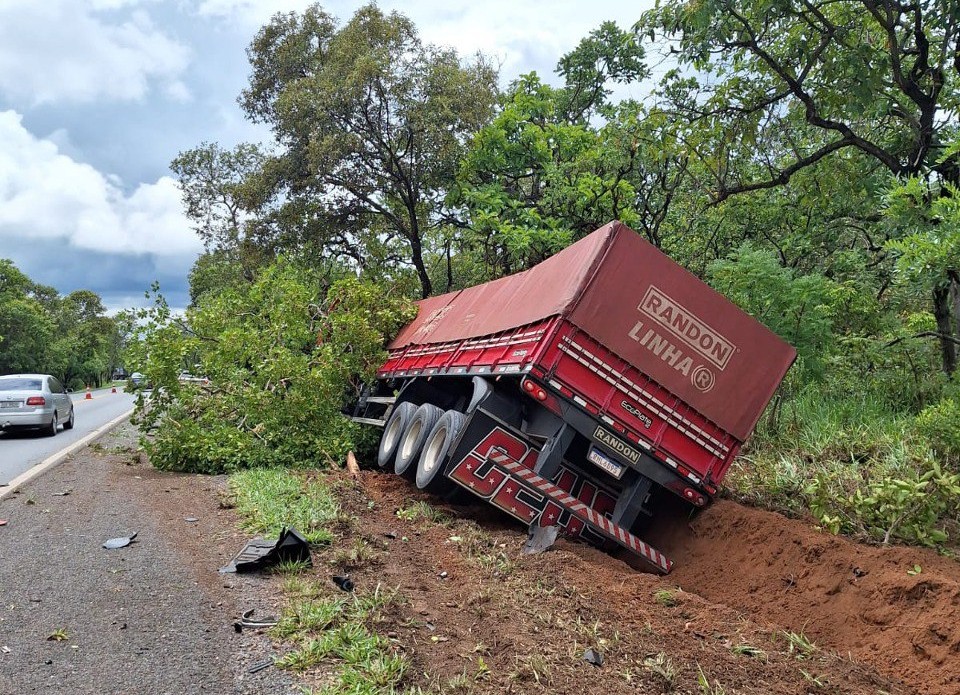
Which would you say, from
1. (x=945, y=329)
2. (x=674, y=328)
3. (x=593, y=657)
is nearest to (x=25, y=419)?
(x=674, y=328)

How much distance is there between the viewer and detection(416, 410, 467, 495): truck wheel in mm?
8258

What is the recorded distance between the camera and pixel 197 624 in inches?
180

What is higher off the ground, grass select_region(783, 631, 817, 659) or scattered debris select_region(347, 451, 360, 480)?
grass select_region(783, 631, 817, 659)

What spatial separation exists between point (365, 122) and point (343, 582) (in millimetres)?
15311

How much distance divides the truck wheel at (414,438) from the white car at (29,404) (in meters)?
9.82

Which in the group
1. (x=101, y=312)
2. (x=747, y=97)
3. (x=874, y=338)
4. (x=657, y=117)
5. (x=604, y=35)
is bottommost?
(x=101, y=312)

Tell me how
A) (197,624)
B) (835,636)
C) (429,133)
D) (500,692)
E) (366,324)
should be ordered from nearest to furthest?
1. (500,692)
2. (197,624)
3. (835,636)
4. (366,324)
5. (429,133)

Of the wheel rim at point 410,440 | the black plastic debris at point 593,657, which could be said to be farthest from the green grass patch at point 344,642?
the wheel rim at point 410,440

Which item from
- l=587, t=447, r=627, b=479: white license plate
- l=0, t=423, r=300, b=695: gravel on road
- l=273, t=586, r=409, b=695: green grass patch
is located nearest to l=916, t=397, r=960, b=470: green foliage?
l=587, t=447, r=627, b=479: white license plate

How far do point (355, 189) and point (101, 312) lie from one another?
205ft

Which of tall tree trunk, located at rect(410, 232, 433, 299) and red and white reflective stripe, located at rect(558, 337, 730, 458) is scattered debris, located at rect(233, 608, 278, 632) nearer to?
red and white reflective stripe, located at rect(558, 337, 730, 458)

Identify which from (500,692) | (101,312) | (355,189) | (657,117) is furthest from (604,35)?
(101,312)

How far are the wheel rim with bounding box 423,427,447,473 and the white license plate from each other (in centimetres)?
183

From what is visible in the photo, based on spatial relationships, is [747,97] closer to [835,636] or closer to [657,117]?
[657,117]
